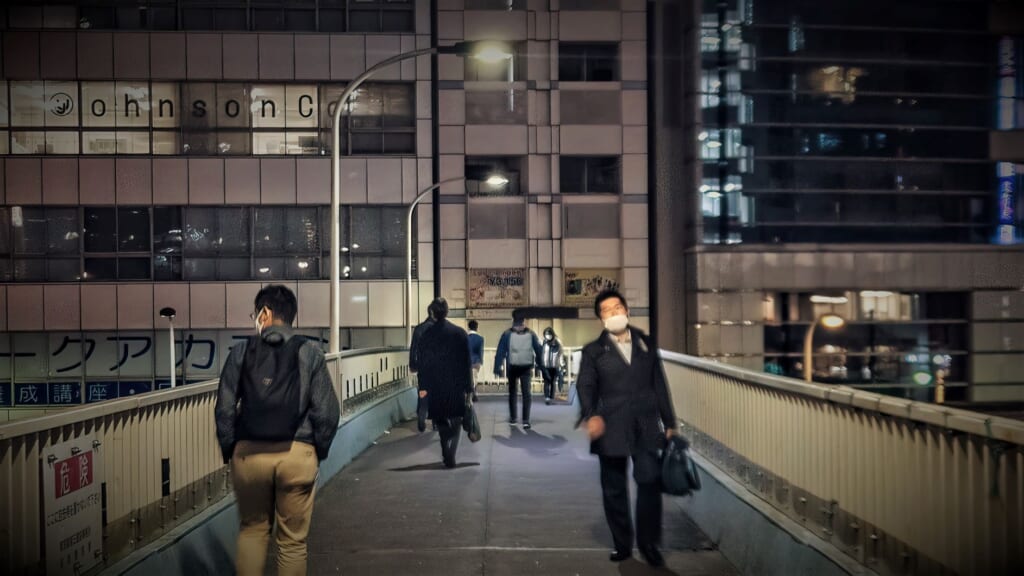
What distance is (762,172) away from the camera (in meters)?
38.7

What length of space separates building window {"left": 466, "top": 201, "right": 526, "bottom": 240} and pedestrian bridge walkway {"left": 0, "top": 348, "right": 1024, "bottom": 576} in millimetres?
24992

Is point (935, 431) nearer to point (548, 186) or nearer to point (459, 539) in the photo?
point (459, 539)

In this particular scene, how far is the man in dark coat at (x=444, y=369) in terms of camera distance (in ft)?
36.9

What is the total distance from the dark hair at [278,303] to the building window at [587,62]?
31645 millimetres

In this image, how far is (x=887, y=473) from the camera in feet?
16.6

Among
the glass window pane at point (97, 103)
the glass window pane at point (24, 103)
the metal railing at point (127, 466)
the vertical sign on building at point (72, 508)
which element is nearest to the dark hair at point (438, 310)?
the metal railing at point (127, 466)

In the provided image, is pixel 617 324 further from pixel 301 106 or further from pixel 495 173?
pixel 301 106

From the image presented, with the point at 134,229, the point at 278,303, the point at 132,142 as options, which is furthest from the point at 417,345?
the point at 132,142

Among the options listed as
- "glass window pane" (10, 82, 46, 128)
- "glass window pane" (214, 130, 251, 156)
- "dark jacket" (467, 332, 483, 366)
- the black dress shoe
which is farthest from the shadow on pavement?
"glass window pane" (10, 82, 46, 128)

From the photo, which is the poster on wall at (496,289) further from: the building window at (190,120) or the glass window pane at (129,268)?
the glass window pane at (129,268)

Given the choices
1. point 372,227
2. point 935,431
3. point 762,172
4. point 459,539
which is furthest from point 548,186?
point 935,431

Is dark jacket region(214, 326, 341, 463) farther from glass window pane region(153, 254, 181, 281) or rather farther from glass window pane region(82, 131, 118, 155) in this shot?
glass window pane region(82, 131, 118, 155)

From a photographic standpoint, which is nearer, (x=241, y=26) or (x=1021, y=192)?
(x=241, y=26)

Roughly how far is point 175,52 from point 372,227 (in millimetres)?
9183
